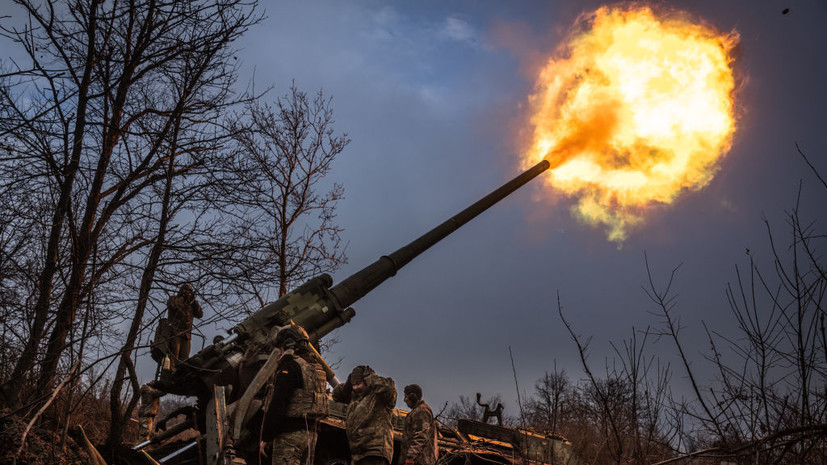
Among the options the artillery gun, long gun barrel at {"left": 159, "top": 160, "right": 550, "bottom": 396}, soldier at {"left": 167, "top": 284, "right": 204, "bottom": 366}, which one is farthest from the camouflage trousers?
soldier at {"left": 167, "top": 284, "right": 204, "bottom": 366}

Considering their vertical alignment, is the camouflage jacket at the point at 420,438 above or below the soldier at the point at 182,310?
below

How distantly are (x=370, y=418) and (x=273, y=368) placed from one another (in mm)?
1407

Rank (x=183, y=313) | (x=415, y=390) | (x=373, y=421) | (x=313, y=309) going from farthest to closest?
1. (x=313, y=309)
2. (x=183, y=313)
3. (x=415, y=390)
4. (x=373, y=421)

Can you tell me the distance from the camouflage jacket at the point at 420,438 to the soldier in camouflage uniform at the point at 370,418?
25 cm

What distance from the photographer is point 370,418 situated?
7.18m

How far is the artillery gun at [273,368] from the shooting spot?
24.1 ft

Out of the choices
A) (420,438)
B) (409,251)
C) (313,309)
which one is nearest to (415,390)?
(420,438)

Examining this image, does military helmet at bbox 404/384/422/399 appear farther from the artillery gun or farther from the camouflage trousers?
the camouflage trousers

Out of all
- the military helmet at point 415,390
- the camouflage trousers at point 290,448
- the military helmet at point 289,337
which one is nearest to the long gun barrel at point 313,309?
the military helmet at point 289,337

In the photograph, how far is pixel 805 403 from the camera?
253 cm

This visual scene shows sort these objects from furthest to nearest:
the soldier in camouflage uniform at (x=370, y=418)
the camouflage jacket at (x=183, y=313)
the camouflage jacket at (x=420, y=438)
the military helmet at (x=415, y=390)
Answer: the camouflage jacket at (x=183, y=313) → the military helmet at (x=415, y=390) → the camouflage jacket at (x=420, y=438) → the soldier in camouflage uniform at (x=370, y=418)

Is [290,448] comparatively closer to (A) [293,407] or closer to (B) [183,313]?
(A) [293,407]

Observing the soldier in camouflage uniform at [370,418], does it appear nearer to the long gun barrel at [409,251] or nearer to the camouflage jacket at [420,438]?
the camouflage jacket at [420,438]

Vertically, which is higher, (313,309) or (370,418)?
(313,309)
